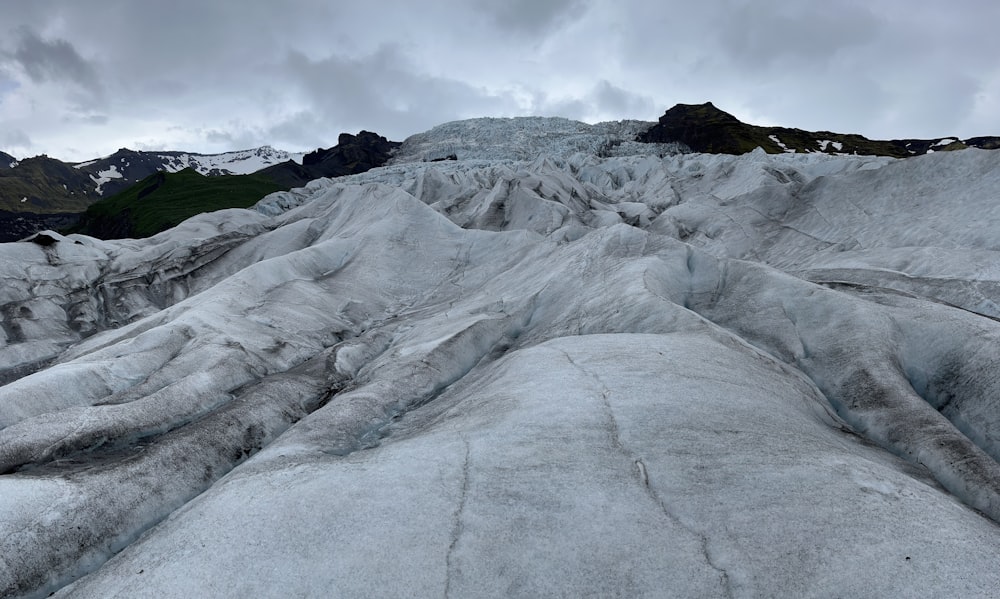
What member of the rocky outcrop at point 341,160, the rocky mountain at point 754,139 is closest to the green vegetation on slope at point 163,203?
the rocky outcrop at point 341,160

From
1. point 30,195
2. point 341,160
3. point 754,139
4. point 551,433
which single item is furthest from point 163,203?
point 30,195

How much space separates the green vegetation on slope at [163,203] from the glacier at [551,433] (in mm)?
50672

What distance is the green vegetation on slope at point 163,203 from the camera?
71625 mm

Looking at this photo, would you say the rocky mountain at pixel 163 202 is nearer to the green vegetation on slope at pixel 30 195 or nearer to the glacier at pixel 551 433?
the glacier at pixel 551 433

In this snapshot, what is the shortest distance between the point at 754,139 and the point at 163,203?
111 meters

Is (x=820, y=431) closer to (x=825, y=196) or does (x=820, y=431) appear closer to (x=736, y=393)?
(x=736, y=393)

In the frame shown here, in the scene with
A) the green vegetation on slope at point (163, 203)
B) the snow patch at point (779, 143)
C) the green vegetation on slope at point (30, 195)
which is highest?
the snow patch at point (779, 143)

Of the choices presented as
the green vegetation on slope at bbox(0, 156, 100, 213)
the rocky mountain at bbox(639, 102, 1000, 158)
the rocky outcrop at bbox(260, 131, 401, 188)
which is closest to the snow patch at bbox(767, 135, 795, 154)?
the rocky mountain at bbox(639, 102, 1000, 158)

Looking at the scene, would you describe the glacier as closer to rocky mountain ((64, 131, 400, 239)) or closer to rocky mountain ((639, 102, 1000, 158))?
rocky mountain ((64, 131, 400, 239))

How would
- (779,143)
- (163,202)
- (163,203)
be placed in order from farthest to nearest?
(779,143) < (163,202) < (163,203)

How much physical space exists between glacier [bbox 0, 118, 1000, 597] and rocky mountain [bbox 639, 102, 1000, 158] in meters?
90.5

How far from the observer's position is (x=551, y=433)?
893 centimetres

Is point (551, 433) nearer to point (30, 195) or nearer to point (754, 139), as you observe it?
point (754, 139)

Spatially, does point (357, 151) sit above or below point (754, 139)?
above
